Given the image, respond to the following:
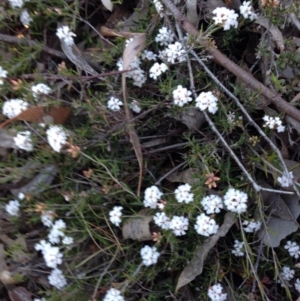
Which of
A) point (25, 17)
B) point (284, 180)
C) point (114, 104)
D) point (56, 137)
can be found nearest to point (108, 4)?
point (25, 17)

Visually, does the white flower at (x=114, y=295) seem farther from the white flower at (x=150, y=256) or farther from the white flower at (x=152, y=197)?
the white flower at (x=152, y=197)

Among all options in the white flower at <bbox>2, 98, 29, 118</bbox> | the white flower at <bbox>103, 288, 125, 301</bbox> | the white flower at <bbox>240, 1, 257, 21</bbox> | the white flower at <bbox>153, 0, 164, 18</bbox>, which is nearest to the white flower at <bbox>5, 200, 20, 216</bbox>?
the white flower at <bbox>2, 98, 29, 118</bbox>

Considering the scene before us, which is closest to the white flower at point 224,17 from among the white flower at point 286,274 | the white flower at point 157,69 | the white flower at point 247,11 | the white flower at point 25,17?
the white flower at point 247,11

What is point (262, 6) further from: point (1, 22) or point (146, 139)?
point (1, 22)

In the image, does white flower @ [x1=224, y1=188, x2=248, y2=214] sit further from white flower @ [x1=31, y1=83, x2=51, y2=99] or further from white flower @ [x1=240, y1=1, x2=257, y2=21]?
white flower @ [x1=31, y1=83, x2=51, y2=99]

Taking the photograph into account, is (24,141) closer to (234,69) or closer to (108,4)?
(108,4)

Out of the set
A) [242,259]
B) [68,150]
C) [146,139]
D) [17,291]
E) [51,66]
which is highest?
[51,66]

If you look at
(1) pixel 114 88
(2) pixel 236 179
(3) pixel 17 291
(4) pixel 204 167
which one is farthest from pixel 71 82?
(3) pixel 17 291
